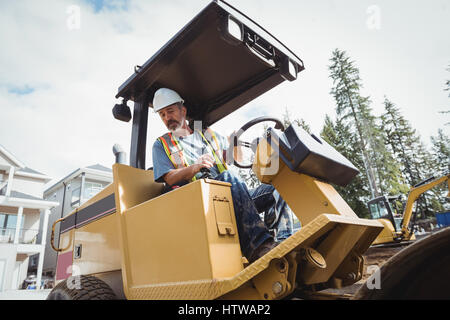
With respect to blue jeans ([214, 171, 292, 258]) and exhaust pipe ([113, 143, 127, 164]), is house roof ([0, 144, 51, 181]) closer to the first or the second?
exhaust pipe ([113, 143, 127, 164])

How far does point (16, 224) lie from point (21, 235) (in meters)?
1.43

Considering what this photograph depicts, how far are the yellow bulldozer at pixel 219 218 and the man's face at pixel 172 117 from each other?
0.16 meters

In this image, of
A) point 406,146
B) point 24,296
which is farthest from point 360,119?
point 24,296

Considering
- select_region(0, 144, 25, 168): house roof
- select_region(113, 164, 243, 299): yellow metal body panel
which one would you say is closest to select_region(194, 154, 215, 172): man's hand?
select_region(113, 164, 243, 299): yellow metal body panel

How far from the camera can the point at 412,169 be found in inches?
1486

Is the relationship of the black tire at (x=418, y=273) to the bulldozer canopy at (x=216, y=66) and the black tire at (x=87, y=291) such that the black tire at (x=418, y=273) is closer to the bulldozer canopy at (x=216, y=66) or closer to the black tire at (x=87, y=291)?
the bulldozer canopy at (x=216, y=66)

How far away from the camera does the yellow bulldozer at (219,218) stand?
145 centimetres

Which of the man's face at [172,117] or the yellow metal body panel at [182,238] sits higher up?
the man's face at [172,117]

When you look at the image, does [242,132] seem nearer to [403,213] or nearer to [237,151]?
[237,151]

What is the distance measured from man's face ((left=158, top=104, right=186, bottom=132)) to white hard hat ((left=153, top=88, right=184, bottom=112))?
47 mm

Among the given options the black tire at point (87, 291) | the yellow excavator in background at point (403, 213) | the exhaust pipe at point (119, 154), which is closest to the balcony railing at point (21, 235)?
the yellow excavator in background at point (403, 213)

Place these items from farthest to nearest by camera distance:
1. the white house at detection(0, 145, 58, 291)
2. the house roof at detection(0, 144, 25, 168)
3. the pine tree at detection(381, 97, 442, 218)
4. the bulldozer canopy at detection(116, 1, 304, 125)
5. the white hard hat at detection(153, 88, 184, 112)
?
the pine tree at detection(381, 97, 442, 218), the house roof at detection(0, 144, 25, 168), the white house at detection(0, 145, 58, 291), the white hard hat at detection(153, 88, 184, 112), the bulldozer canopy at detection(116, 1, 304, 125)

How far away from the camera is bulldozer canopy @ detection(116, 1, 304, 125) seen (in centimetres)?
192
